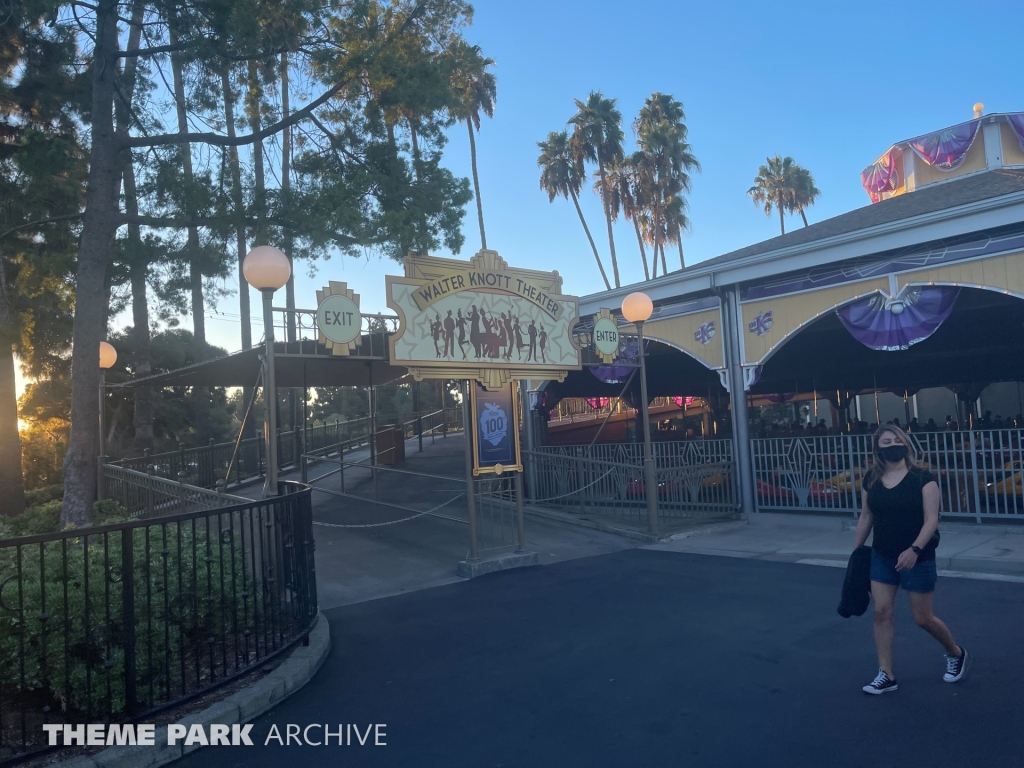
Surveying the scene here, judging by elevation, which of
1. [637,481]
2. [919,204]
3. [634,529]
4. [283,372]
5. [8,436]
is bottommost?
[634,529]

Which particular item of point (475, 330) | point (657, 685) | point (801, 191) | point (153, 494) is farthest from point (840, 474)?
point (801, 191)

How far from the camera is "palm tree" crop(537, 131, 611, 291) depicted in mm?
37156

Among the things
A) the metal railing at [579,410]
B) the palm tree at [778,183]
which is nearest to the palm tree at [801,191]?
the palm tree at [778,183]

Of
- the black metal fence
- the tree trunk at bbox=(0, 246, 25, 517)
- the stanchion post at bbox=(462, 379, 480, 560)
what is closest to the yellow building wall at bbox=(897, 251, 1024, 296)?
the stanchion post at bbox=(462, 379, 480, 560)

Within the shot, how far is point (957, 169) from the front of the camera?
A: 16.4 metres

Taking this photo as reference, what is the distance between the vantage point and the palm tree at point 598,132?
1412 inches

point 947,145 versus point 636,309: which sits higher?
point 947,145

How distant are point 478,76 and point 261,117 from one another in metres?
22.7

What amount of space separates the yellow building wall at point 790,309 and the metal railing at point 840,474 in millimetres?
1599

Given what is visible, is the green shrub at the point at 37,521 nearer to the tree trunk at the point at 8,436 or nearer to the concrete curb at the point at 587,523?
the tree trunk at the point at 8,436

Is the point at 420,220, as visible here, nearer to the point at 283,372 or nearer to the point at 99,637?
the point at 283,372

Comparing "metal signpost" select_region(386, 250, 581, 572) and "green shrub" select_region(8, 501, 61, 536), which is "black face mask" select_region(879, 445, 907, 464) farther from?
"green shrub" select_region(8, 501, 61, 536)

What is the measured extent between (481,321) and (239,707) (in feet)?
19.2

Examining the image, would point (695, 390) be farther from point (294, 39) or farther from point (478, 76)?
point (478, 76)
